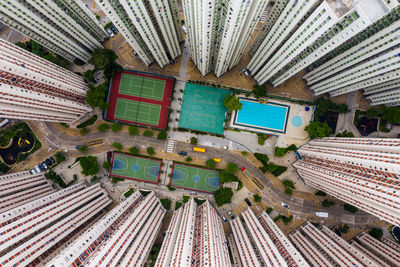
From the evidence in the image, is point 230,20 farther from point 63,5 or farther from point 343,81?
point 63,5

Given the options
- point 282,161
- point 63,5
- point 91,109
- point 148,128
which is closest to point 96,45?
point 63,5

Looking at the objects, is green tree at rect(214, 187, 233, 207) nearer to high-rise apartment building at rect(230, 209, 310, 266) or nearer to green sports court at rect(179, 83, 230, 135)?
high-rise apartment building at rect(230, 209, 310, 266)

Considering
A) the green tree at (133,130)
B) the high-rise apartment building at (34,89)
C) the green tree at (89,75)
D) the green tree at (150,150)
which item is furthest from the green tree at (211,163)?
the green tree at (89,75)

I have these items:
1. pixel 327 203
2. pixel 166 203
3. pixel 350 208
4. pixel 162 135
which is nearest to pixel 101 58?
pixel 162 135

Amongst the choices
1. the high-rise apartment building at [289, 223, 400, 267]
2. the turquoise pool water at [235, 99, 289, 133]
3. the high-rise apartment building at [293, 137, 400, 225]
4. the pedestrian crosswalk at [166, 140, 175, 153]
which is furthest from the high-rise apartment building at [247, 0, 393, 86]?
the high-rise apartment building at [289, 223, 400, 267]

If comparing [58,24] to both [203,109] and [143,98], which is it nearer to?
[143,98]

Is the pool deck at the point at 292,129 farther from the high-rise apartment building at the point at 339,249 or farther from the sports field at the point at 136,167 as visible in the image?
the sports field at the point at 136,167
